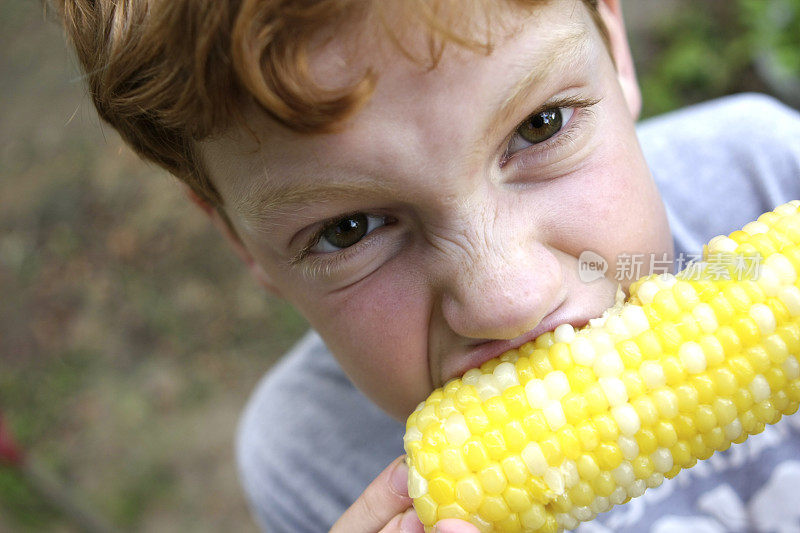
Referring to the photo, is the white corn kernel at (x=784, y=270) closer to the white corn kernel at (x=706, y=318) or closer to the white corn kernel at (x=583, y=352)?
the white corn kernel at (x=706, y=318)

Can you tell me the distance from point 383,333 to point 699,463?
103 cm

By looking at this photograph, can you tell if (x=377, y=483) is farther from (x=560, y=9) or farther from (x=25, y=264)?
(x=25, y=264)

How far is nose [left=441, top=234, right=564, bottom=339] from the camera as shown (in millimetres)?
1128

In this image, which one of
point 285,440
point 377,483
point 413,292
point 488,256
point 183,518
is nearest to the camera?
point 488,256

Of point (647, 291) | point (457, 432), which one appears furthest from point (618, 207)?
point (457, 432)

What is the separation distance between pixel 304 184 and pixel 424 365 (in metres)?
0.41

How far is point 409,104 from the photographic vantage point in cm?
105

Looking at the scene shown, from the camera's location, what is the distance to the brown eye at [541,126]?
3.97 feet

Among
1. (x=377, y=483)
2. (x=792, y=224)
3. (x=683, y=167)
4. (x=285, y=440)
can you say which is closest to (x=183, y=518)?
(x=285, y=440)

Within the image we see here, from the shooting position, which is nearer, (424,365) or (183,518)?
(424,365)

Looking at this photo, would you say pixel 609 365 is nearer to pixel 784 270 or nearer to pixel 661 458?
pixel 661 458

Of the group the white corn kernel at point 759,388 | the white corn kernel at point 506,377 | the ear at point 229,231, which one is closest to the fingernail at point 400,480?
the white corn kernel at point 506,377

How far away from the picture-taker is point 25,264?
4734mm

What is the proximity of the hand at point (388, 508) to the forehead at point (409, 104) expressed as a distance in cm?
59
